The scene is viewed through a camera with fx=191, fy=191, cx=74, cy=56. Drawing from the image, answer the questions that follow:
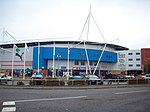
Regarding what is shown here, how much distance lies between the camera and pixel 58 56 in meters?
78.6

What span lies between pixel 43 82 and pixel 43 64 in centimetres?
5699

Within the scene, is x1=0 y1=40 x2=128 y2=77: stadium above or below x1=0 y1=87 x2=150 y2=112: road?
above

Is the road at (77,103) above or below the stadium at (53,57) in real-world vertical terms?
below

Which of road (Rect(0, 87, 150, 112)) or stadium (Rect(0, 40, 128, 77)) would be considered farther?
stadium (Rect(0, 40, 128, 77))

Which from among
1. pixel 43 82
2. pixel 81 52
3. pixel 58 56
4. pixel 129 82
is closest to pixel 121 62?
pixel 81 52

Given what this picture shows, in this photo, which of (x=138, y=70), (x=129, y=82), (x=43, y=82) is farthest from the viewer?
(x=138, y=70)

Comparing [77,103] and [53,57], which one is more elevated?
[53,57]

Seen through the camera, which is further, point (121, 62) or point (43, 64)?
point (121, 62)

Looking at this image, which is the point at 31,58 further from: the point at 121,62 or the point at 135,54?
the point at 135,54

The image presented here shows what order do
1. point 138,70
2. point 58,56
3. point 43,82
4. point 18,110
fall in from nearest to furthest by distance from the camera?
point 18,110 < point 43,82 < point 58,56 < point 138,70

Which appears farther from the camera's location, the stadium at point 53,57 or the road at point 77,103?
the stadium at point 53,57

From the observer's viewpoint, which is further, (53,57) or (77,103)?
(53,57)

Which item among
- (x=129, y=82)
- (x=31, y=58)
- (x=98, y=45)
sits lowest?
(x=129, y=82)

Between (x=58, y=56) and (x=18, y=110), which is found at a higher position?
(x=58, y=56)
